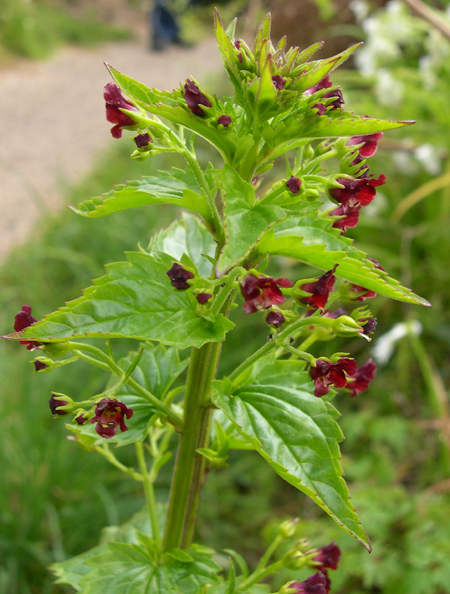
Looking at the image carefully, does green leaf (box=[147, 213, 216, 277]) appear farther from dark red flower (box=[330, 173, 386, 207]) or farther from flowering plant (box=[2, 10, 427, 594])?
dark red flower (box=[330, 173, 386, 207])

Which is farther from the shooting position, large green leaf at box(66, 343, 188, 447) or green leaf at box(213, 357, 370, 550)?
large green leaf at box(66, 343, 188, 447)

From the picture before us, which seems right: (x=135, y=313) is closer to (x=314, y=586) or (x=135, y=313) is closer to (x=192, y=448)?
(x=192, y=448)

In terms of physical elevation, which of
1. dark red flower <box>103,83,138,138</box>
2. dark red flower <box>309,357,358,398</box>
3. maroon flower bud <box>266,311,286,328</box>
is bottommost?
dark red flower <box>309,357,358,398</box>

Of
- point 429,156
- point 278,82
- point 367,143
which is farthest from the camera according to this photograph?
point 429,156

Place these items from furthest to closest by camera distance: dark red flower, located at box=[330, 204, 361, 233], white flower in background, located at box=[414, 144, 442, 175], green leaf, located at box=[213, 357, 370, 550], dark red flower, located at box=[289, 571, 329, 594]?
1. white flower in background, located at box=[414, 144, 442, 175]
2. dark red flower, located at box=[289, 571, 329, 594]
3. dark red flower, located at box=[330, 204, 361, 233]
4. green leaf, located at box=[213, 357, 370, 550]

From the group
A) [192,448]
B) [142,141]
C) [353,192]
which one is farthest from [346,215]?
[192,448]

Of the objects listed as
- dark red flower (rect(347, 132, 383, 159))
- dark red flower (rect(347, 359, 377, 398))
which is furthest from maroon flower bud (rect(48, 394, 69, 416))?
dark red flower (rect(347, 132, 383, 159))

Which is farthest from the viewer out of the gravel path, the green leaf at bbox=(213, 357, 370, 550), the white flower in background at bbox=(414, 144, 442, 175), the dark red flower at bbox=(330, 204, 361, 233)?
the gravel path
